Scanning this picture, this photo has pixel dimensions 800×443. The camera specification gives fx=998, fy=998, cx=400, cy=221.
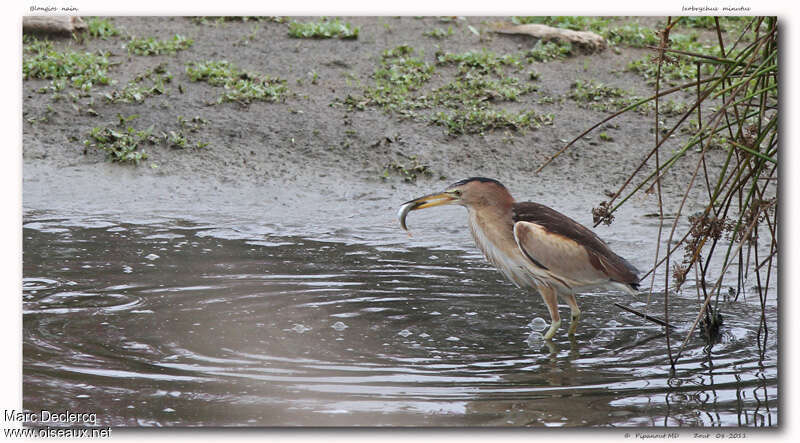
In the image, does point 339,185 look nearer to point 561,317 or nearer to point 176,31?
point 176,31

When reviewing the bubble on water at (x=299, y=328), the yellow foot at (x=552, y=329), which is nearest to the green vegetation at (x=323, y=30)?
the bubble on water at (x=299, y=328)

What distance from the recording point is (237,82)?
8562mm

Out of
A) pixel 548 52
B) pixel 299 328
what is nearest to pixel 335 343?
pixel 299 328

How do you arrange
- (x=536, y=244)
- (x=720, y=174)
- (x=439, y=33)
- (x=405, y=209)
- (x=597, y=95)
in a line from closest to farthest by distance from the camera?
(x=405, y=209) < (x=536, y=244) < (x=720, y=174) < (x=597, y=95) < (x=439, y=33)

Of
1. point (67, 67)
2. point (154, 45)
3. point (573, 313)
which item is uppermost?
point (154, 45)

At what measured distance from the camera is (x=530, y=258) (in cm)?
529

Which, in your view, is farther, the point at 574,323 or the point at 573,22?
the point at 573,22

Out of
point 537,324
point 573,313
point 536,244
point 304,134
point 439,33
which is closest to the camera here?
point 536,244

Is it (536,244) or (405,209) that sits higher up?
(405,209)

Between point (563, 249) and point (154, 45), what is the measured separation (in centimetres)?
462

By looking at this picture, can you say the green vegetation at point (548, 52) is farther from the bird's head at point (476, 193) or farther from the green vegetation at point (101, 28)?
the bird's head at point (476, 193)

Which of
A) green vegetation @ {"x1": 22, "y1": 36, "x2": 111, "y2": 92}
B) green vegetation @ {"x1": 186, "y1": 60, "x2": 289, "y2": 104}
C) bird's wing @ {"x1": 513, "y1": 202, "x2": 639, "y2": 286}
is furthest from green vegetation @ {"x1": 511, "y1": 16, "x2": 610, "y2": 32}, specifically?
bird's wing @ {"x1": 513, "y1": 202, "x2": 639, "y2": 286}

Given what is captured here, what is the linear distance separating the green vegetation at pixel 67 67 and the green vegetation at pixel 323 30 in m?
1.59

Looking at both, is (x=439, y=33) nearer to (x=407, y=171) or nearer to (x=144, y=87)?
(x=407, y=171)
